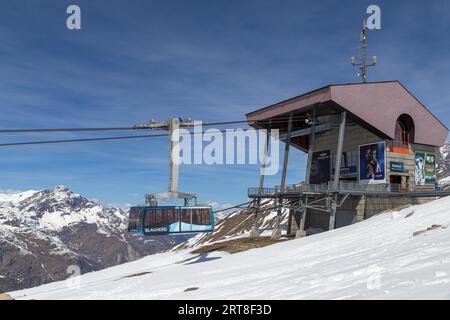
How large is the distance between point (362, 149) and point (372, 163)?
220cm

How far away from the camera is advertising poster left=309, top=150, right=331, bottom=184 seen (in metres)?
47.9

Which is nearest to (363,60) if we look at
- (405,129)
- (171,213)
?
(405,129)

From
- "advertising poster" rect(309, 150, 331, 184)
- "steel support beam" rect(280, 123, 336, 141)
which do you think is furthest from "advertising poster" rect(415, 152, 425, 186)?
"steel support beam" rect(280, 123, 336, 141)

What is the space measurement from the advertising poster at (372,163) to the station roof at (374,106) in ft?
4.93

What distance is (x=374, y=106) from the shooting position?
41.6 metres

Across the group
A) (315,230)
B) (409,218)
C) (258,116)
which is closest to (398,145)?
(315,230)

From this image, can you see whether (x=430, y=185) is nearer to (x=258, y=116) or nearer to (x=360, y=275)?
(x=258, y=116)

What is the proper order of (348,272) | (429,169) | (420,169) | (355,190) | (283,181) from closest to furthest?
(348,272) < (355,190) < (420,169) < (283,181) < (429,169)

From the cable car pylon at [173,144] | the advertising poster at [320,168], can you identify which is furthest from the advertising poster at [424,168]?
the cable car pylon at [173,144]

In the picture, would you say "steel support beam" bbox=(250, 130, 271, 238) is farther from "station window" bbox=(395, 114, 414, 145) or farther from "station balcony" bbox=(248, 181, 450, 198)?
"station window" bbox=(395, 114, 414, 145)

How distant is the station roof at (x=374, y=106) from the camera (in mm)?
40344

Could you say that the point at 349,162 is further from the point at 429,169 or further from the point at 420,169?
the point at 429,169

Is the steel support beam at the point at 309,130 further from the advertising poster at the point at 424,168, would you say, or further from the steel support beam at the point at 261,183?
the advertising poster at the point at 424,168

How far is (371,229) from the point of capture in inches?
1041
